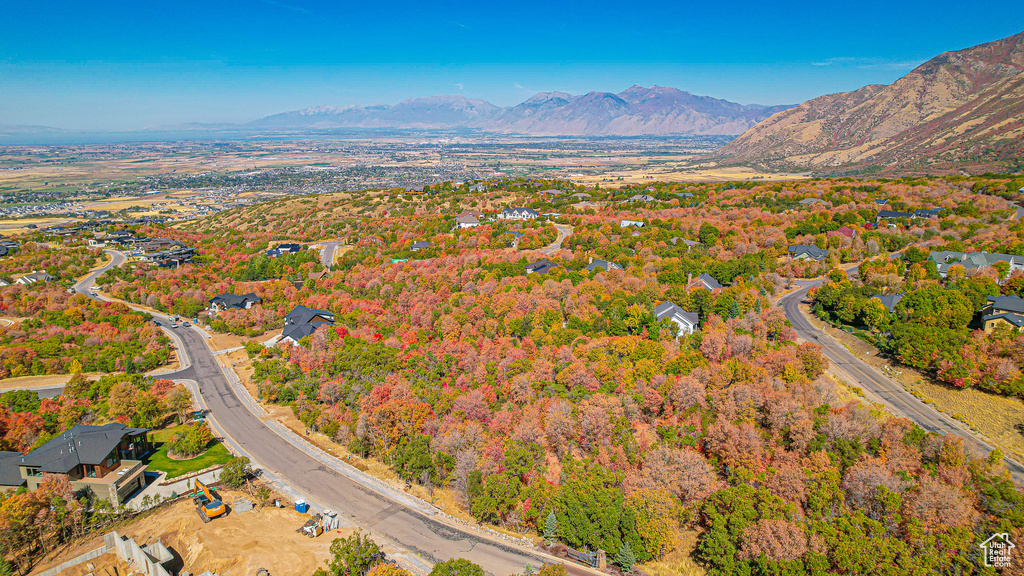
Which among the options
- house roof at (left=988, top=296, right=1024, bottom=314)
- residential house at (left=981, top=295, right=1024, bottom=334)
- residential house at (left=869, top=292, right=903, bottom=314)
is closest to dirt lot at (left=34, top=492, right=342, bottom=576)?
residential house at (left=869, top=292, right=903, bottom=314)

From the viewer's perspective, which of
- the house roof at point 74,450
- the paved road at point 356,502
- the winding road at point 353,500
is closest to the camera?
the winding road at point 353,500

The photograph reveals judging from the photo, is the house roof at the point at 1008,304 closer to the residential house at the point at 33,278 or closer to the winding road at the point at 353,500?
the winding road at the point at 353,500

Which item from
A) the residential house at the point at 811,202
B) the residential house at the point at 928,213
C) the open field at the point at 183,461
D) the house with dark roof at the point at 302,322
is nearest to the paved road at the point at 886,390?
the residential house at the point at 928,213

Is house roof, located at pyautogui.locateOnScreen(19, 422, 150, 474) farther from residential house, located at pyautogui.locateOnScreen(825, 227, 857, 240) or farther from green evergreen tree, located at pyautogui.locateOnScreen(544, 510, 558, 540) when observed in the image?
residential house, located at pyautogui.locateOnScreen(825, 227, 857, 240)

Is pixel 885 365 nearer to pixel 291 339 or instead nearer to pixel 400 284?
pixel 400 284

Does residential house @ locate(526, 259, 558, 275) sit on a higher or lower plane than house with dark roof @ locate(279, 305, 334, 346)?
higher

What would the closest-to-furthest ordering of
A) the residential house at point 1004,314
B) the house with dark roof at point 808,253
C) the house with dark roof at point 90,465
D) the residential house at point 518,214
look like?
1. the house with dark roof at point 90,465
2. the residential house at point 1004,314
3. the house with dark roof at point 808,253
4. the residential house at point 518,214

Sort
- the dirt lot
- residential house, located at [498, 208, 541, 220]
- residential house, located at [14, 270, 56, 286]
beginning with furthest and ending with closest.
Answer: residential house, located at [498, 208, 541, 220] < residential house, located at [14, 270, 56, 286] < the dirt lot
